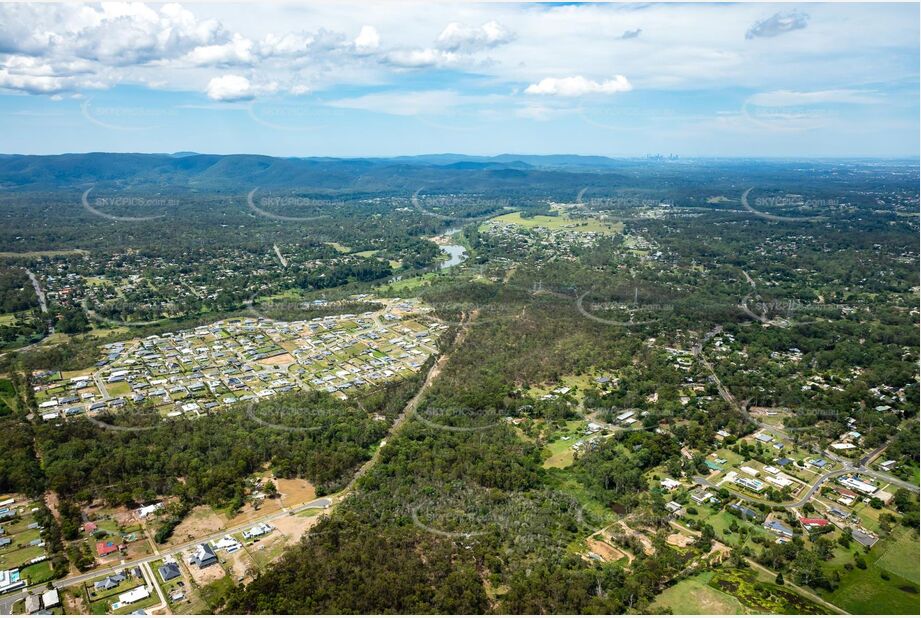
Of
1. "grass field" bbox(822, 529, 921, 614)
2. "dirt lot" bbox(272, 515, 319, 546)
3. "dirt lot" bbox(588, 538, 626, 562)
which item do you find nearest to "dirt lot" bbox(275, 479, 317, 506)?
"dirt lot" bbox(272, 515, 319, 546)

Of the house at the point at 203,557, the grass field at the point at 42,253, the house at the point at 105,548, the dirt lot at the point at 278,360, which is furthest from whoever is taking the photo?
the grass field at the point at 42,253

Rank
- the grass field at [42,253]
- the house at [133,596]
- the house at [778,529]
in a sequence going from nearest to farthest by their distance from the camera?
the house at [133,596], the house at [778,529], the grass field at [42,253]

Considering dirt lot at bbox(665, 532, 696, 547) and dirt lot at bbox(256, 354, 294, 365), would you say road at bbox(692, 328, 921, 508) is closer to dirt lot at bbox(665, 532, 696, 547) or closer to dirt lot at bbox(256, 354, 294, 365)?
dirt lot at bbox(665, 532, 696, 547)

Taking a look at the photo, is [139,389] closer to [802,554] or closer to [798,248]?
[802,554]

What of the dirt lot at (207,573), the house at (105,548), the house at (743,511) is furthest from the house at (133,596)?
the house at (743,511)

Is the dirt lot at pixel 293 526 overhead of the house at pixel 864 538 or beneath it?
overhead

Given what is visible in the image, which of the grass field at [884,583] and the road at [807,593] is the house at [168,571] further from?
the grass field at [884,583]

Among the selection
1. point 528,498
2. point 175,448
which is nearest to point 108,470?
point 175,448
